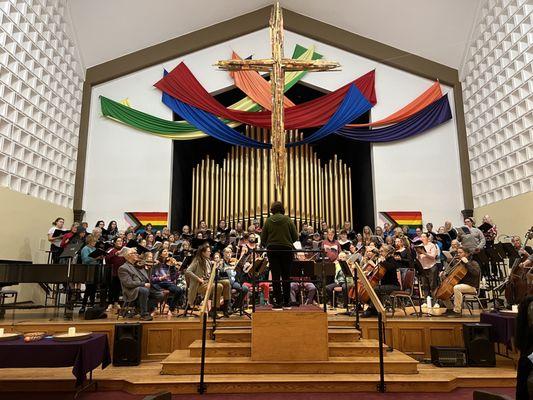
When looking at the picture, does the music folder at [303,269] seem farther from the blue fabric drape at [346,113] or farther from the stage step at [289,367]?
the blue fabric drape at [346,113]

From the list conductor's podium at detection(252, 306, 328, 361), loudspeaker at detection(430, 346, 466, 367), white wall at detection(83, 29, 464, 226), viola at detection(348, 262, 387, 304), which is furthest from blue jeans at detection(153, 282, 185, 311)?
loudspeaker at detection(430, 346, 466, 367)

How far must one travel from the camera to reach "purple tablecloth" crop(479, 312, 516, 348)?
626cm

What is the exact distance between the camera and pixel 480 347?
6.57 metres

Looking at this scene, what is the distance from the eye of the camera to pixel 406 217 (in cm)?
1312

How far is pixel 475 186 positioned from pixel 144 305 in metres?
9.93

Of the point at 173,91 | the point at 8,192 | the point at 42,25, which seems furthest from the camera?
the point at 173,91

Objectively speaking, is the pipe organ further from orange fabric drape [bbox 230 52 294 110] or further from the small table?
the small table

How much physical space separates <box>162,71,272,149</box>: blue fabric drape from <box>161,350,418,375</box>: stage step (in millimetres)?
8536

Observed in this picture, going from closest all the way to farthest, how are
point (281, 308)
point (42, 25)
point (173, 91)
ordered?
point (281, 308)
point (42, 25)
point (173, 91)

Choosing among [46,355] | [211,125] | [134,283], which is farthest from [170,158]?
[46,355]

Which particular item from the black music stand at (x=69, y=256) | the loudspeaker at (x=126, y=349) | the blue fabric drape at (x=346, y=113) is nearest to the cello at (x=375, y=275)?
the loudspeaker at (x=126, y=349)

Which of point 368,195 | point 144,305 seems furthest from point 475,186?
point 144,305

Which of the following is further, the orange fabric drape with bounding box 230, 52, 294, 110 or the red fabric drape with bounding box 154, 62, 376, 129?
the orange fabric drape with bounding box 230, 52, 294, 110

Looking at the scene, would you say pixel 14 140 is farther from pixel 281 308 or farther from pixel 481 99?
pixel 481 99
